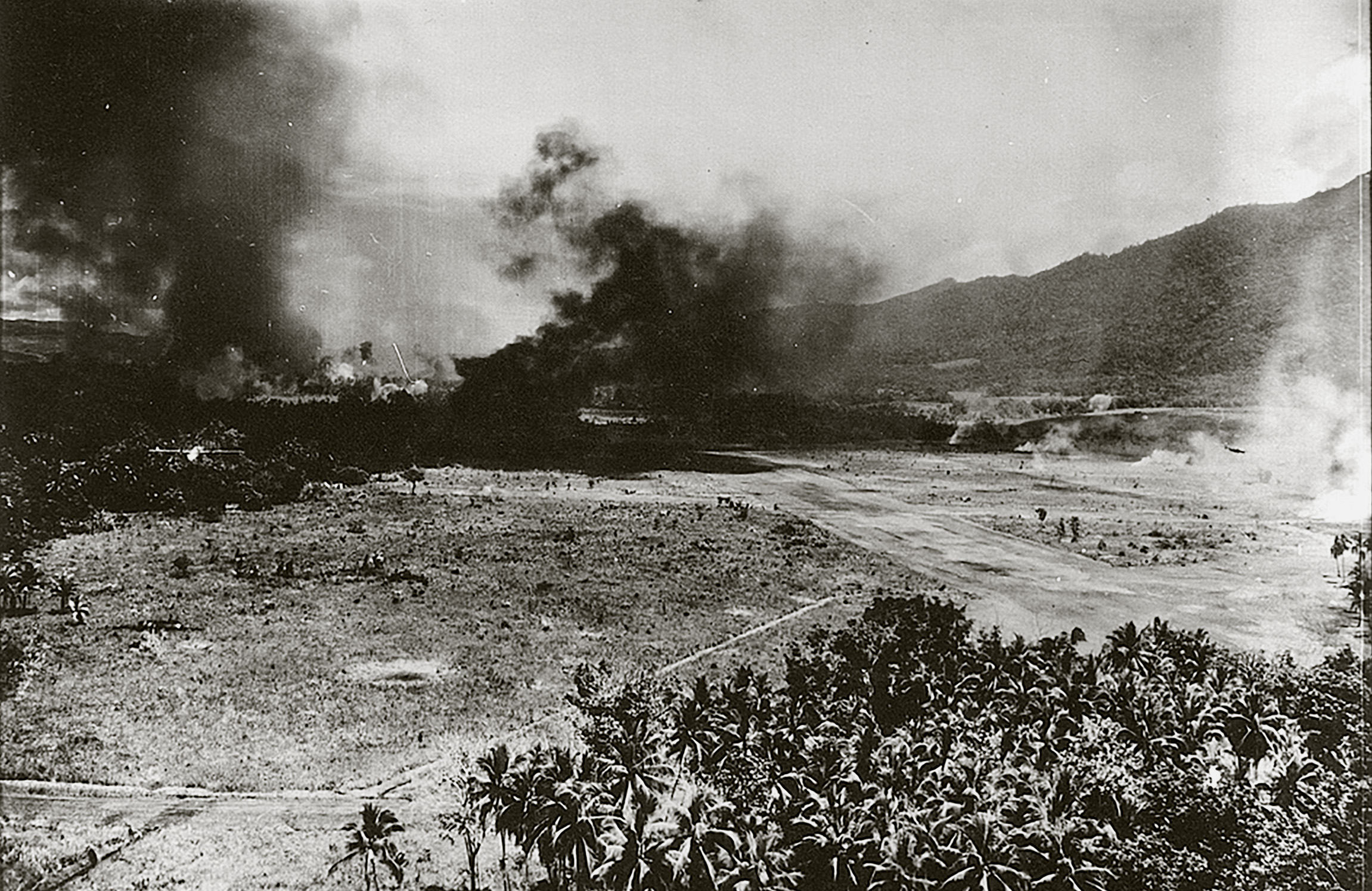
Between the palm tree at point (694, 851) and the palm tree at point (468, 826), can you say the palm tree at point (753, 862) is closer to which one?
the palm tree at point (694, 851)

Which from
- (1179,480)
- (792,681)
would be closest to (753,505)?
(792,681)

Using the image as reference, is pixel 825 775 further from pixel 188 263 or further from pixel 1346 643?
pixel 188 263

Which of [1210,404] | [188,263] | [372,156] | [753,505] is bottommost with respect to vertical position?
[753,505]

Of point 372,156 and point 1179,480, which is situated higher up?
point 372,156

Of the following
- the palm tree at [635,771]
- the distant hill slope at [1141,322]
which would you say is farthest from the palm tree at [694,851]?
the distant hill slope at [1141,322]

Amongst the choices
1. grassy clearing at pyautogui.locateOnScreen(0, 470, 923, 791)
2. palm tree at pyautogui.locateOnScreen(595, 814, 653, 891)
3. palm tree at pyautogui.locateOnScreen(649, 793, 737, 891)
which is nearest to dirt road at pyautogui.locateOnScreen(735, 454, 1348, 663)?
grassy clearing at pyautogui.locateOnScreen(0, 470, 923, 791)

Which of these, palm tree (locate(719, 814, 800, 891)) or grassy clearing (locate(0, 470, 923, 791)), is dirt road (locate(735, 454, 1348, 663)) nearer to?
grassy clearing (locate(0, 470, 923, 791))

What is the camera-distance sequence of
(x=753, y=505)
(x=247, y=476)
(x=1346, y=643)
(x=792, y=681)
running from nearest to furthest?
(x=792, y=681), (x=1346, y=643), (x=247, y=476), (x=753, y=505)
